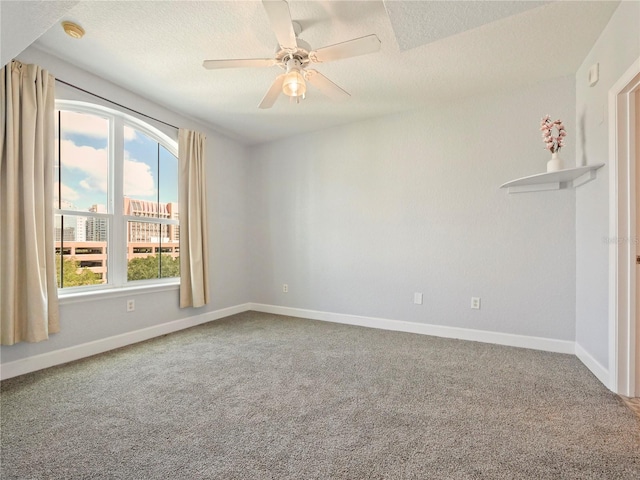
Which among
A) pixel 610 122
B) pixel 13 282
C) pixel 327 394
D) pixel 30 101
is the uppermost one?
pixel 30 101

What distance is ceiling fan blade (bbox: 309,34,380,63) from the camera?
1794mm

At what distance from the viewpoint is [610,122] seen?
208 centimetres

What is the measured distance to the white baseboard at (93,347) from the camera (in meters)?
2.34

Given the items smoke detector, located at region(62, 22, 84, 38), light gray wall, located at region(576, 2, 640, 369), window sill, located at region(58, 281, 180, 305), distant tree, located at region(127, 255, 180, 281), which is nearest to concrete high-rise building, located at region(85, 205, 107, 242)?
distant tree, located at region(127, 255, 180, 281)

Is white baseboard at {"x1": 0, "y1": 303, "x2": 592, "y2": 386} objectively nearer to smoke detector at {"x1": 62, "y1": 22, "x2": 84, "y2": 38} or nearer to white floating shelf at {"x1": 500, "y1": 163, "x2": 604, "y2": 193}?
white floating shelf at {"x1": 500, "y1": 163, "x2": 604, "y2": 193}

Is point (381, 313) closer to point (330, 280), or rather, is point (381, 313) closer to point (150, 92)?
point (330, 280)

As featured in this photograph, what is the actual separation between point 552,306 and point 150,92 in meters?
4.57

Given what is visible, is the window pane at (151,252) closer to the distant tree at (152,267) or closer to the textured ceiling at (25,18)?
the distant tree at (152,267)

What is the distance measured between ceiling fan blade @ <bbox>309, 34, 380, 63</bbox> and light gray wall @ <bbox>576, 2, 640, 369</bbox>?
1543 millimetres

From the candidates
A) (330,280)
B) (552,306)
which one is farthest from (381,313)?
(552,306)

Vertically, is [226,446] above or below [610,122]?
below

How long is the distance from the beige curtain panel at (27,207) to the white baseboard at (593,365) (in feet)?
13.9

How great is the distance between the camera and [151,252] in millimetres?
3586

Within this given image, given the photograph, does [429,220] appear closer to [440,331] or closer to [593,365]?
[440,331]
